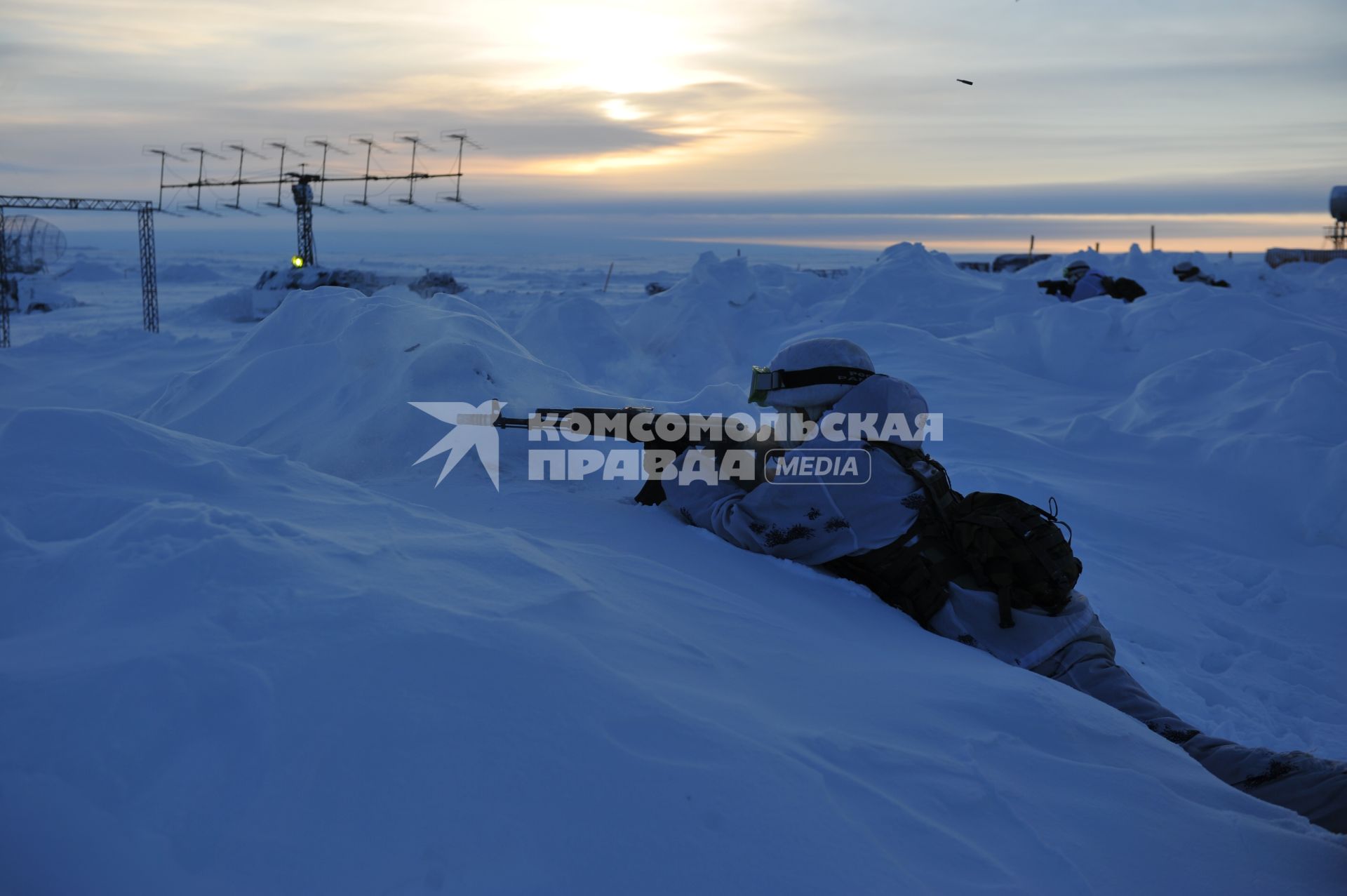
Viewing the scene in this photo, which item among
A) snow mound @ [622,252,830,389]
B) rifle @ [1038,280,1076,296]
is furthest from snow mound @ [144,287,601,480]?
rifle @ [1038,280,1076,296]

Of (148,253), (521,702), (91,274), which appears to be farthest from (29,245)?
(521,702)

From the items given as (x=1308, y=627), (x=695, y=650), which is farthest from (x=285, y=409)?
(x=1308, y=627)

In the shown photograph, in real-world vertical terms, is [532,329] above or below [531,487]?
above

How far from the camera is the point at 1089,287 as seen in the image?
53.1ft

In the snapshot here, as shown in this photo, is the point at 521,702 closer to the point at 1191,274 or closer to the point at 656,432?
the point at 656,432

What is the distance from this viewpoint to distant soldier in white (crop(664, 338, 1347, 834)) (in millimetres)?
2969

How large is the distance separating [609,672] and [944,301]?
51.1 ft

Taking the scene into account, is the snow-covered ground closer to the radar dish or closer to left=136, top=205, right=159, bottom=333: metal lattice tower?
left=136, top=205, right=159, bottom=333: metal lattice tower

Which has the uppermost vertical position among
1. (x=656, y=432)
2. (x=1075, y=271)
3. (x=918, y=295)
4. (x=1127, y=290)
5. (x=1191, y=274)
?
(x=1191, y=274)

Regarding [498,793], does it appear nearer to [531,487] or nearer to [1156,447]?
[531,487]

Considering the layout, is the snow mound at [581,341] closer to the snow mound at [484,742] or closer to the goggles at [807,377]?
the goggles at [807,377]

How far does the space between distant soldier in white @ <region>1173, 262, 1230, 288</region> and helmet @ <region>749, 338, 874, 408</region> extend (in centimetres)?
2047

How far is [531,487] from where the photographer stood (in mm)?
3996

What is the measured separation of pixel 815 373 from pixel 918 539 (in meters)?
0.70
